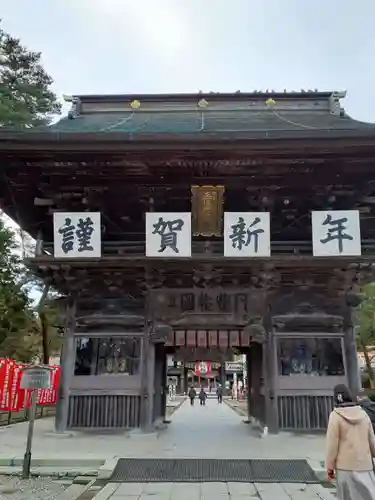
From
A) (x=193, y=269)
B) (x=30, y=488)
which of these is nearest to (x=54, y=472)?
(x=30, y=488)

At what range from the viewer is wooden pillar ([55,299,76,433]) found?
33.7 feet

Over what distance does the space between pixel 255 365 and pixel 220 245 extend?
4356mm

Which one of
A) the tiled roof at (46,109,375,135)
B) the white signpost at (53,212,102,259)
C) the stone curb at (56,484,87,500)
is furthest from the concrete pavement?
the tiled roof at (46,109,375,135)

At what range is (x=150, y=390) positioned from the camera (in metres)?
10.4

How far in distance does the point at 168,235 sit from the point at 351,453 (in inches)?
237

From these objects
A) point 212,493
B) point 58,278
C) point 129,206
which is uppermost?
point 129,206

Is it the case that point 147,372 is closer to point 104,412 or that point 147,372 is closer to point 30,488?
point 104,412

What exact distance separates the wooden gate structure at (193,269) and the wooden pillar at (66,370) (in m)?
0.02

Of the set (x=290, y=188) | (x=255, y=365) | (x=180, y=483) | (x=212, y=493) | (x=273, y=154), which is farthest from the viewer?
(x=255, y=365)

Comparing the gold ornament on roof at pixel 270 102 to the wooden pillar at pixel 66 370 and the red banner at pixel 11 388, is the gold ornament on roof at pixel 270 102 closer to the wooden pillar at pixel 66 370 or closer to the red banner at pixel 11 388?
the wooden pillar at pixel 66 370

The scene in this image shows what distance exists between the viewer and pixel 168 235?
9492mm

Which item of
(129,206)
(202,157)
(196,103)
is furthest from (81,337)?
(196,103)

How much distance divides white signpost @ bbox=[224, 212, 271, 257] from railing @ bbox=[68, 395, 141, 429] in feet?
13.1

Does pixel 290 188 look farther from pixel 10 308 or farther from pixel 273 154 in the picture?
pixel 10 308
